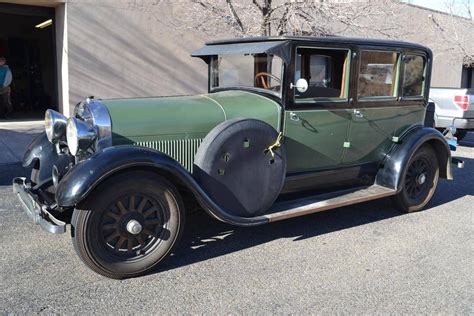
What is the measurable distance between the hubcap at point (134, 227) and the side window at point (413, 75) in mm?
3493

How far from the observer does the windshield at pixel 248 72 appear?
4426mm

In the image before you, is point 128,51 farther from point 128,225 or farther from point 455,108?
point 128,225

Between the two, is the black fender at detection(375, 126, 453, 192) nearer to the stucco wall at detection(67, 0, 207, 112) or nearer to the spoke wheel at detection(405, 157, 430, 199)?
the spoke wheel at detection(405, 157, 430, 199)

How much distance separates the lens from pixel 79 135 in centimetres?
357

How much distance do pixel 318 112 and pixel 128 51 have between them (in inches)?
298

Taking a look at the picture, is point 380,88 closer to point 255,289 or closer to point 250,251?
point 250,251

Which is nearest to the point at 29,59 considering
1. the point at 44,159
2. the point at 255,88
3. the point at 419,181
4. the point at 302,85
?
the point at 44,159

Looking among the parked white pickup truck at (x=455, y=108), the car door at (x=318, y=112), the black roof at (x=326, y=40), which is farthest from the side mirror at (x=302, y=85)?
the parked white pickup truck at (x=455, y=108)

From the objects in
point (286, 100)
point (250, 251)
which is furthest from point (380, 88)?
point (250, 251)

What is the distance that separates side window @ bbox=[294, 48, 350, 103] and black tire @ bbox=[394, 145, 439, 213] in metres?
1.26

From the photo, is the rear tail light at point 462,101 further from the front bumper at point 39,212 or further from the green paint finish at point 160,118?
the front bumper at point 39,212

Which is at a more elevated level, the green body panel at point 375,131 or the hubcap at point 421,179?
the green body panel at point 375,131

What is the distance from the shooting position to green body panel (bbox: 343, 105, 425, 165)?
491cm

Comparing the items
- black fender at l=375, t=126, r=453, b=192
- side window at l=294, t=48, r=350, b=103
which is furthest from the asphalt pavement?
side window at l=294, t=48, r=350, b=103
